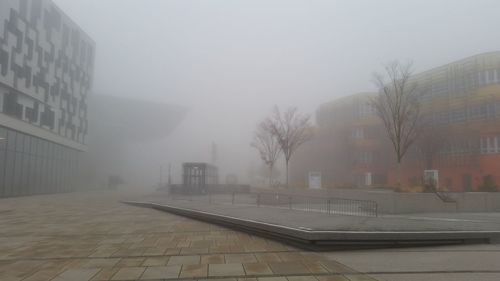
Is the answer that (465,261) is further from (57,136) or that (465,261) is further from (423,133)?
(57,136)

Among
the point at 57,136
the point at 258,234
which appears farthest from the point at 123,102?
the point at 258,234

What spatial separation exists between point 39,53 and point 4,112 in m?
10.2

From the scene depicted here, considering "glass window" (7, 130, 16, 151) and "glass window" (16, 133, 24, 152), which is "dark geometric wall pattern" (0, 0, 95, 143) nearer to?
"glass window" (16, 133, 24, 152)

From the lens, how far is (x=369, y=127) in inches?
2195

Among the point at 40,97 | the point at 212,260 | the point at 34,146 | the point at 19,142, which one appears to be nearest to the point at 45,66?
the point at 40,97

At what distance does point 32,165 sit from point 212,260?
134 ft

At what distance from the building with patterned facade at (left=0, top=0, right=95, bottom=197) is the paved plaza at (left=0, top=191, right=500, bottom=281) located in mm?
29849

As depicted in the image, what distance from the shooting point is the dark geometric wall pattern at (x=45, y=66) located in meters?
38.8

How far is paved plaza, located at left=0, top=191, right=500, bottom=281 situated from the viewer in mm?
8109

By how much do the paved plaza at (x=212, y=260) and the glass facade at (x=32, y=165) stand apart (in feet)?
95.3

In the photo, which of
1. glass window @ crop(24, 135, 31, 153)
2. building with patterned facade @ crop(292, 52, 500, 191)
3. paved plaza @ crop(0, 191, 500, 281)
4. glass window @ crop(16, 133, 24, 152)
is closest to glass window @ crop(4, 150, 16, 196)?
glass window @ crop(16, 133, 24, 152)

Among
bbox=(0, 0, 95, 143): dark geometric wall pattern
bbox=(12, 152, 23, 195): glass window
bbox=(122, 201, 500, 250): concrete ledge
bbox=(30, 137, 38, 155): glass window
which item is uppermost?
bbox=(0, 0, 95, 143): dark geometric wall pattern

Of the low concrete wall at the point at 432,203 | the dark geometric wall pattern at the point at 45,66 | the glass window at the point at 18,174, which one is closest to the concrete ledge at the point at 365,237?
the low concrete wall at the point at 432,203

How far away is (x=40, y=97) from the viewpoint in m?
45.3
